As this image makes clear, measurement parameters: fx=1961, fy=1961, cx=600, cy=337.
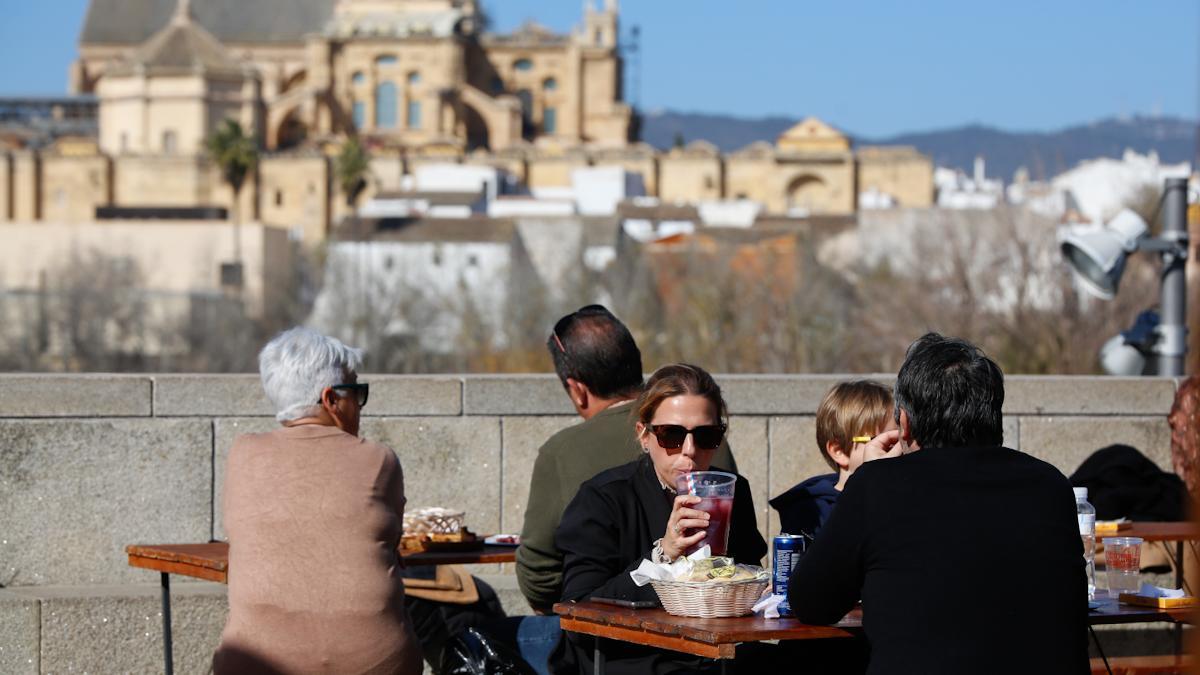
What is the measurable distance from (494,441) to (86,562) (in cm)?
194

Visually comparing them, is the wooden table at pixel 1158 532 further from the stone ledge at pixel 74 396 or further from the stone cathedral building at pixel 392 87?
the stone cathedral building at pixel 392 87

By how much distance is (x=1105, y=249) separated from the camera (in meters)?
12.7

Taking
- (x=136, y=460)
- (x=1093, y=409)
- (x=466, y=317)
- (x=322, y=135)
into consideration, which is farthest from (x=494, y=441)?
(x=322, y=135)

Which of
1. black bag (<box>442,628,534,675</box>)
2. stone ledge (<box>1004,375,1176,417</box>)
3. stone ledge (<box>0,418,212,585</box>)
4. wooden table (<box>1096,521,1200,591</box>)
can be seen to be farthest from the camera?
stone ledge (<box>1004,375,1176,417</box>)

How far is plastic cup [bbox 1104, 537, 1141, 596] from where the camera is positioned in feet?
20.7

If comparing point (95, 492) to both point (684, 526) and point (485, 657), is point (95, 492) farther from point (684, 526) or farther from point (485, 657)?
point (684, 526)

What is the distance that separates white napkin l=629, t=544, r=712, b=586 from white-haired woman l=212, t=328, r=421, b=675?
82 centimetres

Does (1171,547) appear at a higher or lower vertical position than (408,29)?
lower

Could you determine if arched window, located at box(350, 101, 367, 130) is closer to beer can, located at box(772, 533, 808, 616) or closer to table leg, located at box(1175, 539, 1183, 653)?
table leg, located at box(1175, 539, 1183, 653)

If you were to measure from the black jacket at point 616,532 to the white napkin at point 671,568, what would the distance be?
0.34 metres

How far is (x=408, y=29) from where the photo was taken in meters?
110

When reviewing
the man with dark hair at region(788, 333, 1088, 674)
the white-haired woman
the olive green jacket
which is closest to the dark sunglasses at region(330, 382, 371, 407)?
the white-haired woman

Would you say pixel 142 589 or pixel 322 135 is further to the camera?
pixel 322 135

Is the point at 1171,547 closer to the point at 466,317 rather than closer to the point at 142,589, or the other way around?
the point at 142,589
